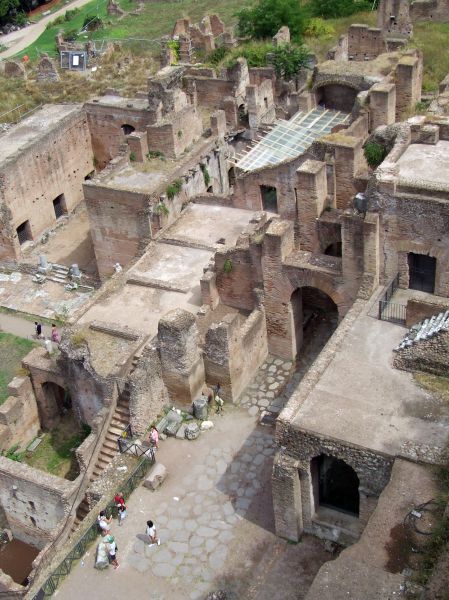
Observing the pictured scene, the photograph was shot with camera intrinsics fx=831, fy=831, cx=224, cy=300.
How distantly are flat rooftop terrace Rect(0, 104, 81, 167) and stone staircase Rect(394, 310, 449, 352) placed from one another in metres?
18.7

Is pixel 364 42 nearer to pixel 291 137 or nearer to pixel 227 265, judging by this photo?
pixel 291 137

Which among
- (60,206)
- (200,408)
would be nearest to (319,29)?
(60,206)

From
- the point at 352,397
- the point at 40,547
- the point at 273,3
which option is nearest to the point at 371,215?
the point at 352,397

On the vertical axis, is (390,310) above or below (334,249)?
above

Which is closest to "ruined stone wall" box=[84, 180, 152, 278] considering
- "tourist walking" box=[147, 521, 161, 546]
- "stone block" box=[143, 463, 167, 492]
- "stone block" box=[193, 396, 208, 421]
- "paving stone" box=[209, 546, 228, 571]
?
"stone block" box=[193, 396, 208, 421]

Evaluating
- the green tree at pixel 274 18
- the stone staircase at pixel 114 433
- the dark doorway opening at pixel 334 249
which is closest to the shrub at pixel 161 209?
the dark doorway opening at pixel 334 249

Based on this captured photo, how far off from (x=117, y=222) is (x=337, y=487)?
1372 centimetres

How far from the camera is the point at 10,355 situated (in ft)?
89.0

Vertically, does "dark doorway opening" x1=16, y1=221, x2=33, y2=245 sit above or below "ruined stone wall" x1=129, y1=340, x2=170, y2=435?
below

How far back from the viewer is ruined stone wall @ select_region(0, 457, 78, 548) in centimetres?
2073

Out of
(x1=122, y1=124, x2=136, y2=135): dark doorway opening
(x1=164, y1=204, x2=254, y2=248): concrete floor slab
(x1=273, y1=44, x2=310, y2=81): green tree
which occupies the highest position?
(x1=273, y1=44, x2=310, y2=81): green tree

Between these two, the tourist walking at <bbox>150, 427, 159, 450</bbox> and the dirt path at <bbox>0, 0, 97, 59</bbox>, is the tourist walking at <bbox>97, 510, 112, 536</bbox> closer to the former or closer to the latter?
the tourist walking at <bbox>150, 427, 159, 450</bbox>

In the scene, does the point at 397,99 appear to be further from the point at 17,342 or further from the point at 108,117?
the point at 17,342

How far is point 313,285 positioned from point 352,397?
510 centimetres
